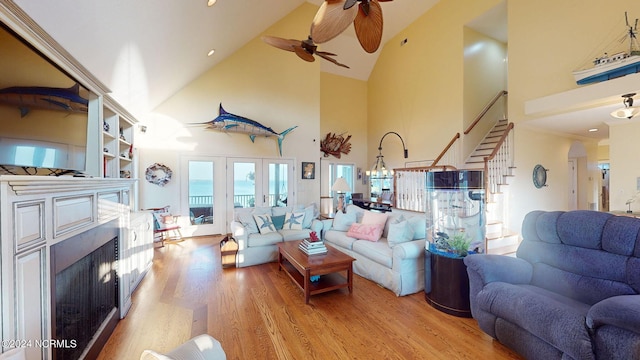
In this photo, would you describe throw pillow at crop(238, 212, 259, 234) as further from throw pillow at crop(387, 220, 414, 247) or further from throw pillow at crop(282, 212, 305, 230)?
throw pillow at crop(387, 220, 414, 247)

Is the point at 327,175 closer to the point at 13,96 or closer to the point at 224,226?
the point at 224,226

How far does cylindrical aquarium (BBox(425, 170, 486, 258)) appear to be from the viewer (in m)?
2.60

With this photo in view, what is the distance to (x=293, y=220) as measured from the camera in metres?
4.52

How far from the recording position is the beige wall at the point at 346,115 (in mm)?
8523

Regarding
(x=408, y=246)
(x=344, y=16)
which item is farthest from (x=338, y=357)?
(x=344, y=16)

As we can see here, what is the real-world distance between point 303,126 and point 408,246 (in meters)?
5.00

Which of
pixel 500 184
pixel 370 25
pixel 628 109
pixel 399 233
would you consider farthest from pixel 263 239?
pixel 628 109

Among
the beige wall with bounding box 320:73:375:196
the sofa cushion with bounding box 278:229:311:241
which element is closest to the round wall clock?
the beige wall with bounding box 320:73:375:196

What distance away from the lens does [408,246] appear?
116 inches

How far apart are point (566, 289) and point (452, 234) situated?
946mm

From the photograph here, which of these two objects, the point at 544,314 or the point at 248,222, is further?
the point at 248,222

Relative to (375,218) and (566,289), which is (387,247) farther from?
(566,289)

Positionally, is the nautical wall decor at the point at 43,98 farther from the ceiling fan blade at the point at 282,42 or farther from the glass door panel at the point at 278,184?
the glass door panel at the point at 278,184

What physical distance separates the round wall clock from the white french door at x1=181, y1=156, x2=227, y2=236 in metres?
7.09
